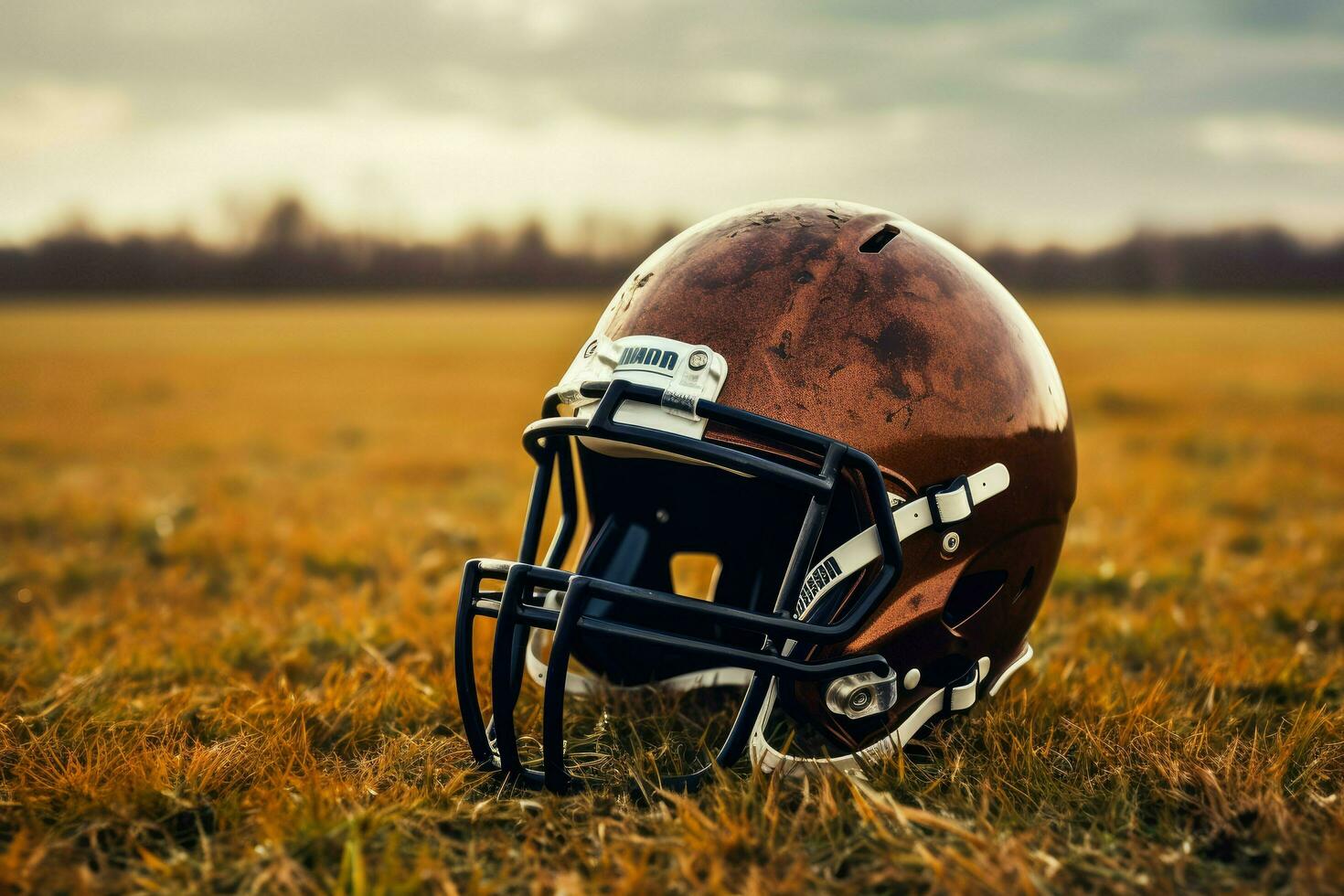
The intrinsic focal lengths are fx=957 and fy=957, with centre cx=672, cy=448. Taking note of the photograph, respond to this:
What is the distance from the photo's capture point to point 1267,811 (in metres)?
1.95

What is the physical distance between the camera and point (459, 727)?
2504 millimetres

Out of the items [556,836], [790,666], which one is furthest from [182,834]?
[790,666]

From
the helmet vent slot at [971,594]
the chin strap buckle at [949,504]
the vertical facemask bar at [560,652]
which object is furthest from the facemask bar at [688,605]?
the helmet vent slot at [971,594]

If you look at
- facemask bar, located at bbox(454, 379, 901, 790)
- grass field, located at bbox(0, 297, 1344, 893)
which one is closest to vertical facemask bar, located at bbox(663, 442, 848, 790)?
facemask bar, located at bbox(454, 379, 901, 790)

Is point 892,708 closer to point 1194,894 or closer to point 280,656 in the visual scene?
point 1194,894

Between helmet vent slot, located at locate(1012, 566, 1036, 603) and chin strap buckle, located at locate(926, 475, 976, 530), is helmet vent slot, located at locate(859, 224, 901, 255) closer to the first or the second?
chin strap buckle, located at locate(926, 475, 976, 530)

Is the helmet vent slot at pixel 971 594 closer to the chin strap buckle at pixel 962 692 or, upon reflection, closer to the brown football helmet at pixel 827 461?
the brown football helmet at pixel 827 461

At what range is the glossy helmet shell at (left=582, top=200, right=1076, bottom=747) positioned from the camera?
6.88ft

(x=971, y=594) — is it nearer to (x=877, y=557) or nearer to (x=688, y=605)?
(x=877, y=557)

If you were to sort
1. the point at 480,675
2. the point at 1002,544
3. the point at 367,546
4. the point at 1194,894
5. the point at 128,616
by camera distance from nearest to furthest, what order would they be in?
the point at 1194,894, the point at 1002,544, the point at 480,675, the point at 128,616, the point at 367,546

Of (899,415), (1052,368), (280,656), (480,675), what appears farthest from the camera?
(280,656)

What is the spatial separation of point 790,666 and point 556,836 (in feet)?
1.96

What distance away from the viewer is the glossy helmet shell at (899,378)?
210 centimetres

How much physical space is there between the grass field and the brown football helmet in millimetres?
188
